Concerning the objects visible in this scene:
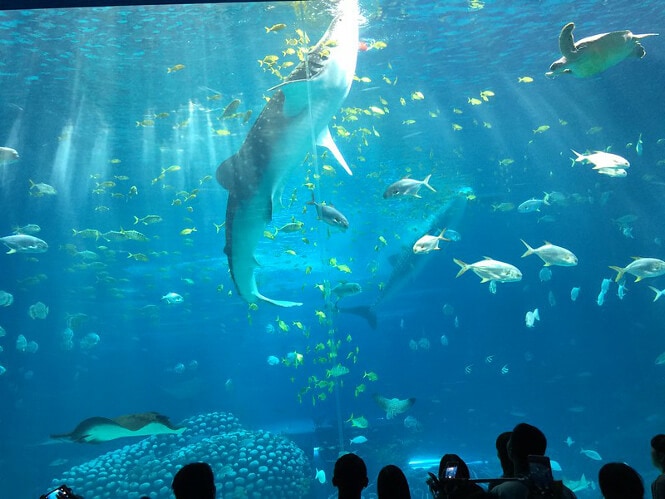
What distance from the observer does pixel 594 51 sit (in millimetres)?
4992

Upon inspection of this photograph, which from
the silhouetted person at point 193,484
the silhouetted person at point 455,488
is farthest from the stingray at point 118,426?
the silhouetted person at point 455,488

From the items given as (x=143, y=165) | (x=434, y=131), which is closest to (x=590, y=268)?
(x=434, y=131)

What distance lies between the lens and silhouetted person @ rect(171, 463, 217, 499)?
6.55 feet

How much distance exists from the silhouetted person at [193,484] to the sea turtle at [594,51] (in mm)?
5018

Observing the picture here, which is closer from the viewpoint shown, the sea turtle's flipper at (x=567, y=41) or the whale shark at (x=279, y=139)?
the sea turtle's flipper at (x=567, y=41)

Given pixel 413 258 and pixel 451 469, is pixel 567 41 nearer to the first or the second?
pixel 451 469

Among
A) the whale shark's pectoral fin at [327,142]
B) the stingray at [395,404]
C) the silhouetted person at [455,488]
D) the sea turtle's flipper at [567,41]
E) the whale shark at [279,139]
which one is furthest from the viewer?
the stingray at [395,404]

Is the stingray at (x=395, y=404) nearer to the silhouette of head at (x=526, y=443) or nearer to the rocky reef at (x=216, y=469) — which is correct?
the rocky reef at (x=216, y=469)

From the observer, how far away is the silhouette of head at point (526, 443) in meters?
2.17

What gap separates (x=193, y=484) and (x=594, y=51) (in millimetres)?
5633

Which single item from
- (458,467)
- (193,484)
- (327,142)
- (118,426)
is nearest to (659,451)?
(458,467)

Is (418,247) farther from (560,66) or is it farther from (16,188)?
(16,188)

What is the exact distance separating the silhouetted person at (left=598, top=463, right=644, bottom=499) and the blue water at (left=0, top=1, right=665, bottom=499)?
808cm

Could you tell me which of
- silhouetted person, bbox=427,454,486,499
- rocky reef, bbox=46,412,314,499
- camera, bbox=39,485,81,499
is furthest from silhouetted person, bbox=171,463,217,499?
rocky reef, bbox=46,412,314,499
